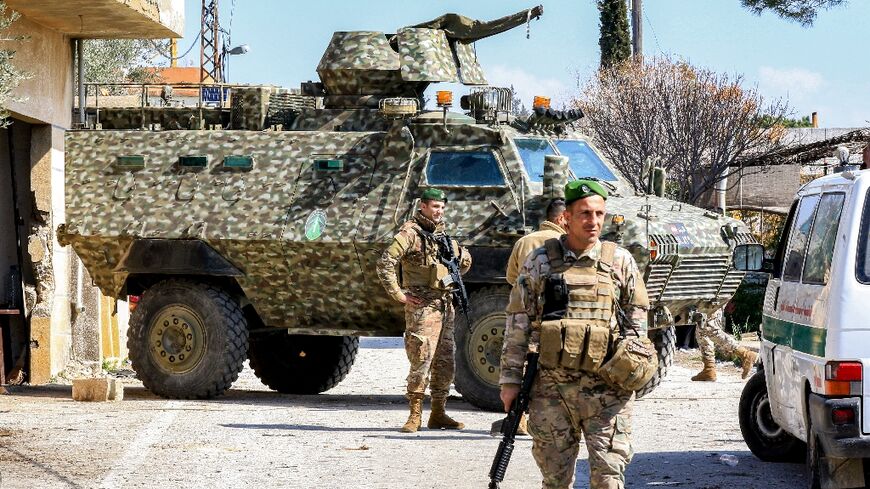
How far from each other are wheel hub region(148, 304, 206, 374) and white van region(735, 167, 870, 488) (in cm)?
705

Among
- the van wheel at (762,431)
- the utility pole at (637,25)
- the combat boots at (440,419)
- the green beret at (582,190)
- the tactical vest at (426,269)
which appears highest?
the utility pole at (637,25)

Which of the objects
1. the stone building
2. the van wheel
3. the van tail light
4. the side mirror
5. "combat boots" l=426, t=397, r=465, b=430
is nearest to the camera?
the van tail light

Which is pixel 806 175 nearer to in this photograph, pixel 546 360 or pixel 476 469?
pixel 476 469

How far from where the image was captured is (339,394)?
17.4 metres

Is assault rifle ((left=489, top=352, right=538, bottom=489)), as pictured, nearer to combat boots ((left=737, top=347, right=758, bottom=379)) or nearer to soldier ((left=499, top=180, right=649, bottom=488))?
soldier ((left=499, top=180, right=649, bottom=488))

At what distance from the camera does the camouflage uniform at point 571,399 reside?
739 centimetres

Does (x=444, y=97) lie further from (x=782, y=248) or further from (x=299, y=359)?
Result: (x=782, y=248)

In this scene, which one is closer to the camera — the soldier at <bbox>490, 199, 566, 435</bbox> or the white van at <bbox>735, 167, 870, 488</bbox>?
the white van at <bbox>735, 167, 870, 488</bbox>

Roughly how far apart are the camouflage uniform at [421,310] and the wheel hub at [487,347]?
1.38 metres

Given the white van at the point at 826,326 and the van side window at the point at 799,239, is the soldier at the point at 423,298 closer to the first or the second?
the white van at the point at 826,326

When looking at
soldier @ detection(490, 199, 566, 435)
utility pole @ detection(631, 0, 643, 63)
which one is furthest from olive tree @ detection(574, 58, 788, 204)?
soldier @ detection(490, 199, 566, 435)

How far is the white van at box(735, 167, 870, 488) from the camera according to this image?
801cm

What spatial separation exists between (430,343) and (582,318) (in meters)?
5.32

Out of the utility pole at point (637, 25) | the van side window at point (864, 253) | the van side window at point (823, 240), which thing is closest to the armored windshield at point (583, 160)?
the van side window at point (823, 240)
